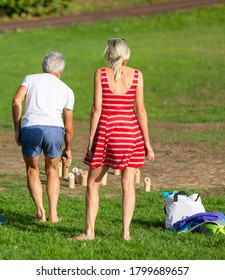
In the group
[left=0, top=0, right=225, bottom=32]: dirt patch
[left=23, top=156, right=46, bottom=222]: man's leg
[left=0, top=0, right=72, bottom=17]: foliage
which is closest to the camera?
[left=23, top=156, right=46, bottom=222]: man's leg

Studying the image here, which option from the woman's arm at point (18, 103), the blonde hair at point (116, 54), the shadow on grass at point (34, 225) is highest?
the blonde hair at point (116, 54)

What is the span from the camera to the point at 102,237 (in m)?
9.77

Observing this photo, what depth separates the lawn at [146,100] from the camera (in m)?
9.30

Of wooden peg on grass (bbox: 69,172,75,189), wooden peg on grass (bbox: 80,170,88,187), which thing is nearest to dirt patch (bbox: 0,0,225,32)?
wooden peg on grass (bbox: 80,170,88,187)

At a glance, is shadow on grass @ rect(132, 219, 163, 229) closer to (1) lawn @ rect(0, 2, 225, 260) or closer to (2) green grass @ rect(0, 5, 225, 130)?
(1) lawn @ rect(0, 2, 225, 260)

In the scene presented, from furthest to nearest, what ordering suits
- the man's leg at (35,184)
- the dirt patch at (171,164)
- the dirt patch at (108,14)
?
the dirt patch at (108,14) < the dirt patch at (171,164) < the man's leg at (35,184)

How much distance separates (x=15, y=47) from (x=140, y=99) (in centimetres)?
2524

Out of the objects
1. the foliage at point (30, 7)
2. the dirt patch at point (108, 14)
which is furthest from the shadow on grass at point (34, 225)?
the foliage at point (30, 7)

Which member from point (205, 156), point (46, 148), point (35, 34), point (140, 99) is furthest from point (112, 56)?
point (35, 34)

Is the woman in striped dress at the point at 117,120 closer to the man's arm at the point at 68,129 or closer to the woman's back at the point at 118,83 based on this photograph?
the woman's back at the point at 118,83

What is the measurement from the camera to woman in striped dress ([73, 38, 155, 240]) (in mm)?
9297

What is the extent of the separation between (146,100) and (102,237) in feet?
51.1

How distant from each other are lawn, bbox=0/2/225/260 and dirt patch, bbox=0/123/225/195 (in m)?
0.42

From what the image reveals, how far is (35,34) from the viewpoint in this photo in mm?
37219
